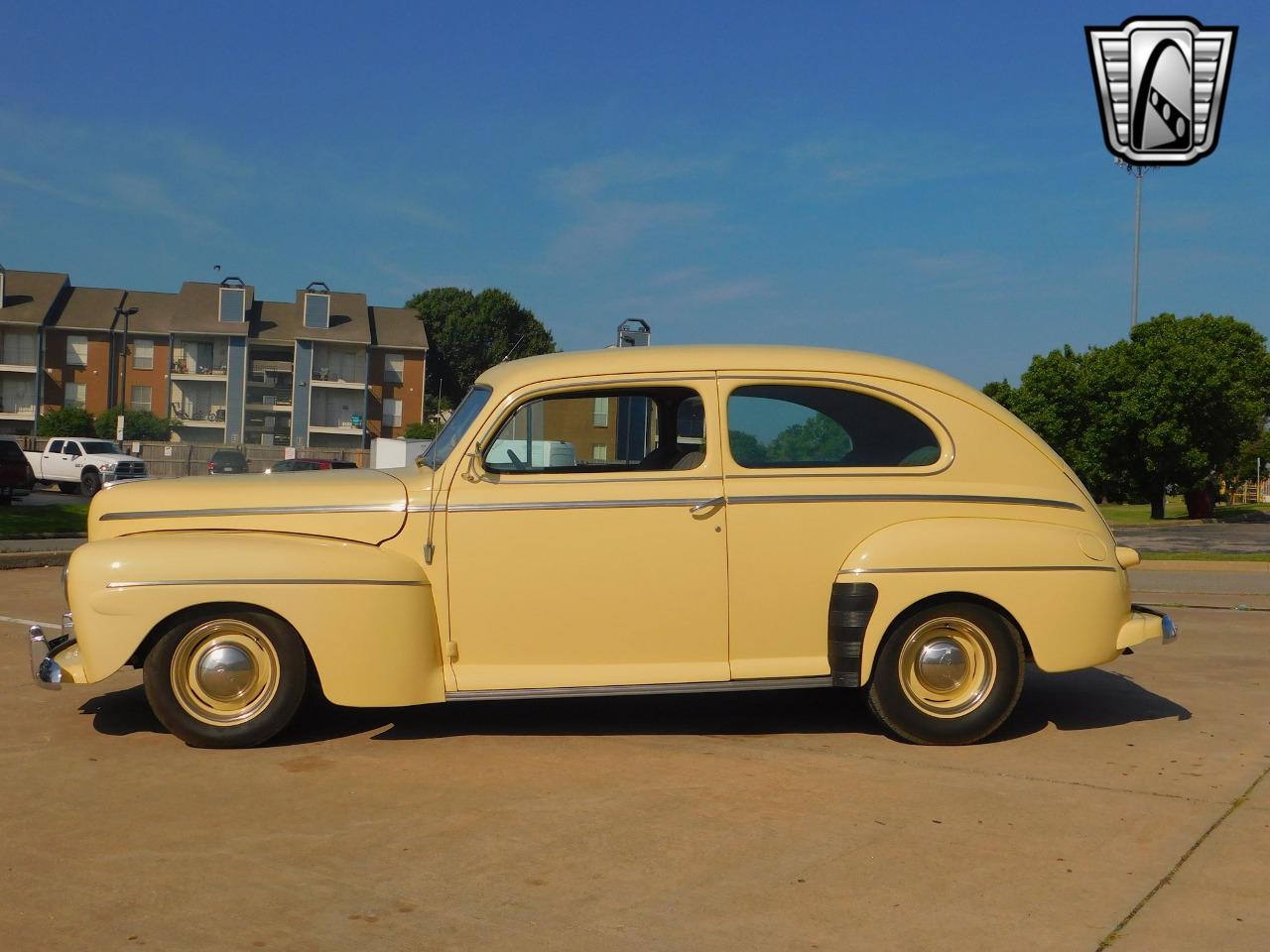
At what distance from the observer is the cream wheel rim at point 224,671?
563 centimetres

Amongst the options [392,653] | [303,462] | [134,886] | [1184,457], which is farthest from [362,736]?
[1184,457]

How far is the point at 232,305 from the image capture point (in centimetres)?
6625

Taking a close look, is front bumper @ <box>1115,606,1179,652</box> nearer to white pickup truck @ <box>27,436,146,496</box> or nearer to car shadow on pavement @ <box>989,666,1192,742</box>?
car shadow on pavement @ <box>989,666,1192,742</box>

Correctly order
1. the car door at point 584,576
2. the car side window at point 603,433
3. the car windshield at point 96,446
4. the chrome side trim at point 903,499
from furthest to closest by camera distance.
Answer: the car windshield at point 96,446
the car side window at point 603,433
the chrome side trim at point 903,499
the car door at point 584,576

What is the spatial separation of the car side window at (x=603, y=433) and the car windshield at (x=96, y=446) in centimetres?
3732

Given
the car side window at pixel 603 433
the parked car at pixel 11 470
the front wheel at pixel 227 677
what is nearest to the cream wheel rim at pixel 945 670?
the car side window at pixel 603 433

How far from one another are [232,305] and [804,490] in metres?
65.1

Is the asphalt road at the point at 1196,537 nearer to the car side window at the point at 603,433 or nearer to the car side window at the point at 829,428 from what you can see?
the car side window at the point at 829,428

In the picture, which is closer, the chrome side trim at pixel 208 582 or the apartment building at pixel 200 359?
the chrome side trim at pixel 208 582

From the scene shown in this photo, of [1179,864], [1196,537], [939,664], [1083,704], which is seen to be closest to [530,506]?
[939,664]

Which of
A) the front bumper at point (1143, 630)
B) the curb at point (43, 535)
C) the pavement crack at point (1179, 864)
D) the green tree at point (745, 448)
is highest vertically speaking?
the green tree at point (745, 448)

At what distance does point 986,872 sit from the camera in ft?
13.5

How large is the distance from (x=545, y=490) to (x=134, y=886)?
8.28ft

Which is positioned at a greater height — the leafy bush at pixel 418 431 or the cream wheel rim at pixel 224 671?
the leafy bush at pixel 418 431
